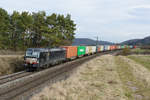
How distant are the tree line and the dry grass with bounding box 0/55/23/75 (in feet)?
66.0

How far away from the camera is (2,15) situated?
4506cm

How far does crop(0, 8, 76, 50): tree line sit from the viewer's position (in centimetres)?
4600

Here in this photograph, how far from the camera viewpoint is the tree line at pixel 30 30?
46.0m

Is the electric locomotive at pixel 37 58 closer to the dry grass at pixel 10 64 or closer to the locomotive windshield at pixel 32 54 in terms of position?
the locomotive windshield at pixel 32 54

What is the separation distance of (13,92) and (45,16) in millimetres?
41552

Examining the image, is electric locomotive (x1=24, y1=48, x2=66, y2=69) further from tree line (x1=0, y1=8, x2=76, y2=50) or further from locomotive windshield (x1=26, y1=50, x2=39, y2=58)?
tree line (x1=0, y1=8, x2=76, y2=50)

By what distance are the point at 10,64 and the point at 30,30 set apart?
90.2ft

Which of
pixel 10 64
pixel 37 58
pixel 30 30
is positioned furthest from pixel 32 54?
pixel 30 30

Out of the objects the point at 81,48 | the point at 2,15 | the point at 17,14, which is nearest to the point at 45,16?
the point at 17,14

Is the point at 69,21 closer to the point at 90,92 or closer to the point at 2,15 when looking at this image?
the point at 2,15

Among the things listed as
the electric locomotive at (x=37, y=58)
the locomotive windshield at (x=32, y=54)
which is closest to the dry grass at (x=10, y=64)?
the electric locomotive at (x=37, y=58)

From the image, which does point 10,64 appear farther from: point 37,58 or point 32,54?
point 37,58

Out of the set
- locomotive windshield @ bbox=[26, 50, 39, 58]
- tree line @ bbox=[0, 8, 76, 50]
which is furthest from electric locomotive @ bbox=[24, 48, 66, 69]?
tree line @ bbox=[0, 8, 76, 50]

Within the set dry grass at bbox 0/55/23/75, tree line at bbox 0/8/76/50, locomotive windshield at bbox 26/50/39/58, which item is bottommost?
dry grass at bbox 0/55/23/75
